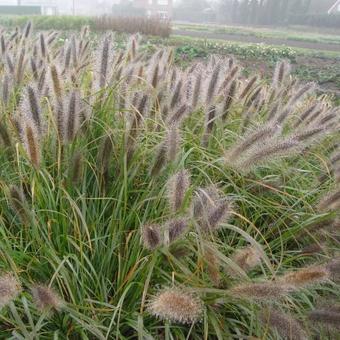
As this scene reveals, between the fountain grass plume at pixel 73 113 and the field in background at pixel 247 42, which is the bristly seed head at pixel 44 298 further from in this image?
the field in background at pixel 247 42

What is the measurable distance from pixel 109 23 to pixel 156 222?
17.7 m

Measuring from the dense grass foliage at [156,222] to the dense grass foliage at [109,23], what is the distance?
15.7 metres

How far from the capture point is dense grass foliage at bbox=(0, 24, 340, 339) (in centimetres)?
140

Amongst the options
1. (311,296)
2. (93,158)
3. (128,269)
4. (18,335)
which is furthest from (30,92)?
(311,296)

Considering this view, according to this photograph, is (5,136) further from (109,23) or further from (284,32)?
(284,32)

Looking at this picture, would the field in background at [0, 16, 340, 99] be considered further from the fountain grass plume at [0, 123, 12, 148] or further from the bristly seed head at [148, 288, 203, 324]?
the bristly seed head at [148, 288, 203, 324]

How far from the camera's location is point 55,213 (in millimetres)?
Result: 1697

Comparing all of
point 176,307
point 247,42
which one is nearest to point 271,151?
point 176,307

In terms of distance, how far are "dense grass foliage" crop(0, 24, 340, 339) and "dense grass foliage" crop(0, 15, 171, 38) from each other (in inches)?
616

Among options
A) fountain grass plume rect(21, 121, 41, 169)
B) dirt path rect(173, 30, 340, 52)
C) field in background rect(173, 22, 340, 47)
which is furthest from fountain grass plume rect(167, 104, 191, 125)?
field in background rect(173, 22, 340, 47)

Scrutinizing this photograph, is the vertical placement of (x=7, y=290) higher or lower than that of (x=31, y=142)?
lower

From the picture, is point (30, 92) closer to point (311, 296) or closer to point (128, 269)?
point (128, 269)

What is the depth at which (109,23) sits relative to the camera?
18188mm

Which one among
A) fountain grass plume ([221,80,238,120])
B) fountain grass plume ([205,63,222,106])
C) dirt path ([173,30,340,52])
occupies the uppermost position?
fountain grass plume ([205,63,222,106])
